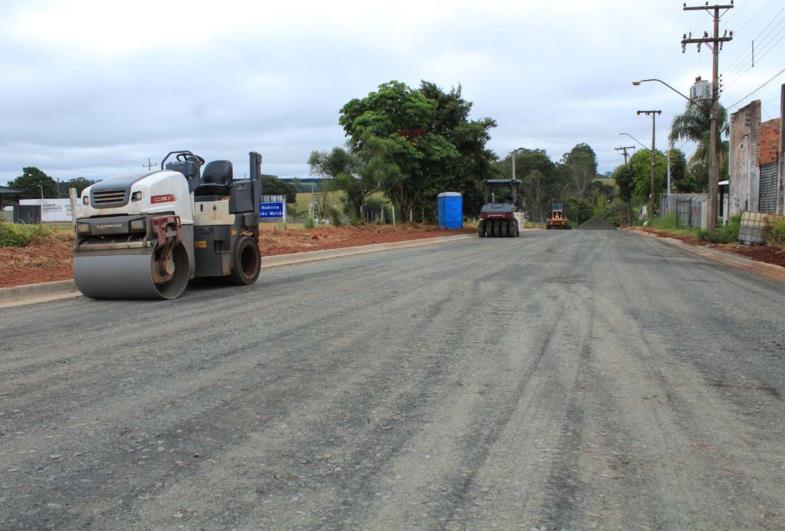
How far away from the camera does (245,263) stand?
41.7 feet

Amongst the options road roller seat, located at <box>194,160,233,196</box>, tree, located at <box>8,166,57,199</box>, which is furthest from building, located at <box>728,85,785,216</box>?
tree, located at <box>8,166,57,199</box>

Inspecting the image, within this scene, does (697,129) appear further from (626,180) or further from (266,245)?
(266,245)

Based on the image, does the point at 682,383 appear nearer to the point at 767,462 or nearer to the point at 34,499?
the point at 767,462

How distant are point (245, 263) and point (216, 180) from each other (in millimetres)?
1714

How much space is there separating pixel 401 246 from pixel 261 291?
604 inches

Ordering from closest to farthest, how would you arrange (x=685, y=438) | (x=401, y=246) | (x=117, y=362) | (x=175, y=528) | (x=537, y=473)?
(x=175, y=528), (x=537, y=473), (x=685, y=438), (x=117, y=362), (x=401, y=246)

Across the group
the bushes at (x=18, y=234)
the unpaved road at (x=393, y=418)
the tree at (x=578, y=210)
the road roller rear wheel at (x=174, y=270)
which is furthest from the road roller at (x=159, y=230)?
the tree at (x=578, y=210)

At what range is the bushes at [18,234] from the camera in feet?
48.1

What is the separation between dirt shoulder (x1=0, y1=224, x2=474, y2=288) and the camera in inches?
506

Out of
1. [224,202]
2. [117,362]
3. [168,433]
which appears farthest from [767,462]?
[224,202]

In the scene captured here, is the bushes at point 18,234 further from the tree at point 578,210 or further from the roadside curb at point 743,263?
the tree at point 578,210

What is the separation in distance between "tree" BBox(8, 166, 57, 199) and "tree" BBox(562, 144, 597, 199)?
82.5 meters

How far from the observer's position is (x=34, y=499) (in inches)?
136

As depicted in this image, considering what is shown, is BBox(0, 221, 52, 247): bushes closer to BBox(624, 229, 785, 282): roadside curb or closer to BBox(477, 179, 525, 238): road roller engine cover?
BBox(624, 229, 785, 282): roadside curb
